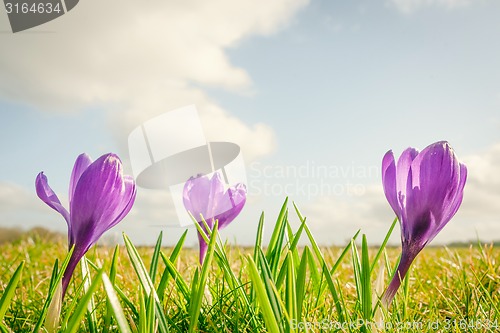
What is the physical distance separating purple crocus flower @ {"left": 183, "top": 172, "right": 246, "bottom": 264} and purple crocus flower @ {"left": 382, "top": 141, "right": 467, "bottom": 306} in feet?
2.10

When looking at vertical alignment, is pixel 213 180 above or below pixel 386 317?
above

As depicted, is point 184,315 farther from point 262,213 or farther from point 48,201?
point 48,201

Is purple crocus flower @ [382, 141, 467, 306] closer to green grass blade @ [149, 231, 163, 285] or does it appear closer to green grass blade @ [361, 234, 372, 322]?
green grass blade @ [361, 234, 372, 322]

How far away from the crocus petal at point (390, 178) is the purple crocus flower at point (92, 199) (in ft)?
2.69

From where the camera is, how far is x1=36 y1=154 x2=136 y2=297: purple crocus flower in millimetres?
1540

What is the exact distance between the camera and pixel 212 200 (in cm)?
206

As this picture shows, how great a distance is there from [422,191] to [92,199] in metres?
1.03

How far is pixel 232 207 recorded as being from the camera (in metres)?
2.06

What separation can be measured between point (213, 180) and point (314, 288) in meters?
0.70

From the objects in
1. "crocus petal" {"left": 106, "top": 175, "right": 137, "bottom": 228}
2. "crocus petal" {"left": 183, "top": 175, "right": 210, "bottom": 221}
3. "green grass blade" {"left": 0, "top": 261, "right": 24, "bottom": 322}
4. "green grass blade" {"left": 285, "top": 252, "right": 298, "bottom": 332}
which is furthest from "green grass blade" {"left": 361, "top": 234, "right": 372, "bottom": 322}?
"green grass blade" {"left": 0, "top": 261, "right": 24, "bottom": 322}

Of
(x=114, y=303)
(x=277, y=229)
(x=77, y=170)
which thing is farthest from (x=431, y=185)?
(x=77, y=170)

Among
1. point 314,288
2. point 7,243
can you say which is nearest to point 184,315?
point 314,288

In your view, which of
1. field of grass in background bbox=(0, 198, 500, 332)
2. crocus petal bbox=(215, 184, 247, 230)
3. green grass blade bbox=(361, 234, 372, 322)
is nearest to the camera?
Answer: field of grass in background bbox=(0, 198, 500, 332)

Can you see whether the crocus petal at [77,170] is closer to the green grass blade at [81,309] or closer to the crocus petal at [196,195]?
the green grass blade at [81,309]
